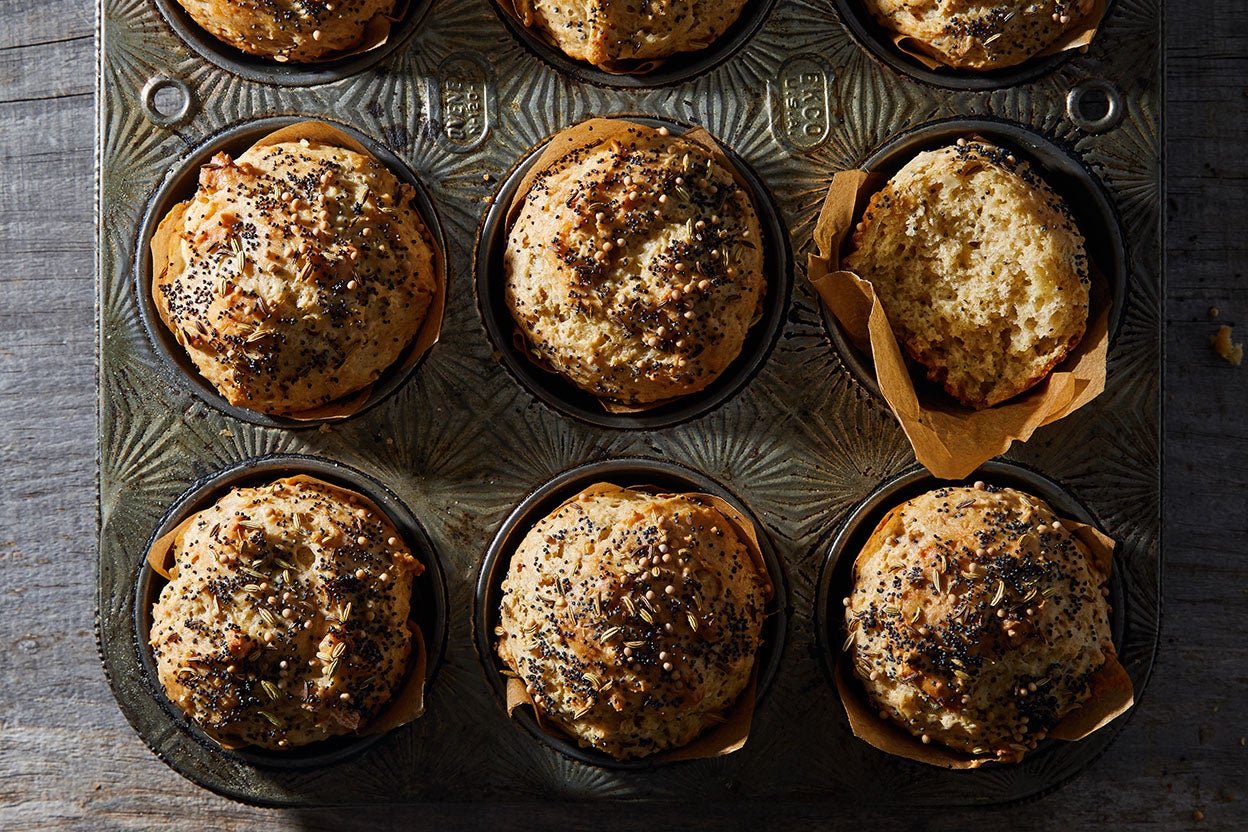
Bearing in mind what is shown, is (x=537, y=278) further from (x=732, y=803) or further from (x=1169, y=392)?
(x=1169, y=392)

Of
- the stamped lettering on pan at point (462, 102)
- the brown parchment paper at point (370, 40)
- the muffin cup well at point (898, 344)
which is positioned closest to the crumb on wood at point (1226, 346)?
the muffin cup well at point (898, 344)

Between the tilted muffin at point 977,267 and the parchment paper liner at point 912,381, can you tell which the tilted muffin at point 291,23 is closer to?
the parchment paper liner at point 912,381

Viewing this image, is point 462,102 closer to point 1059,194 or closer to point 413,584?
point 413,584

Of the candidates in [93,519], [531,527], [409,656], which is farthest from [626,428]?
[93,519]

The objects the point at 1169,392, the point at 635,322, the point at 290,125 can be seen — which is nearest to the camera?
the point at 635,322

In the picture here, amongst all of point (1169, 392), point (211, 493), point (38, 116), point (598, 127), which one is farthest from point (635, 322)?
point (38, 116)

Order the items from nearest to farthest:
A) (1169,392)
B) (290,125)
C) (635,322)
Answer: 1. (635,322)
2. (290,125)
3. (1169,392)
